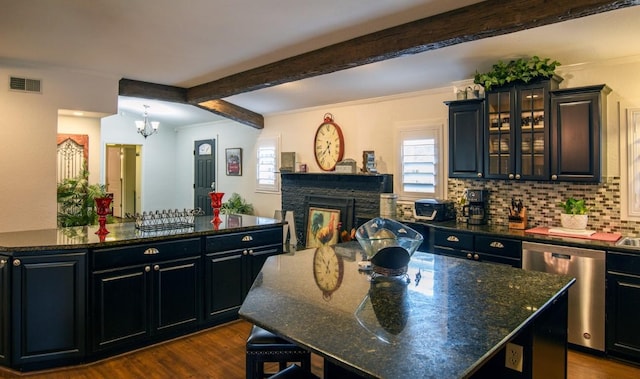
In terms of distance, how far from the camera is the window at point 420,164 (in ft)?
15.9

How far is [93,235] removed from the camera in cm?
326

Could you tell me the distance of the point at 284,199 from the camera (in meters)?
6.70

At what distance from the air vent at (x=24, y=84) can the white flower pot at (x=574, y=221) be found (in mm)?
5821

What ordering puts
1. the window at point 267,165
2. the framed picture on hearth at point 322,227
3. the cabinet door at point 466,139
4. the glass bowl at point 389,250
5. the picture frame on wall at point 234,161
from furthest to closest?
the picture frame on wall at point 234,161, the window at point 267,165, the framed picture on hearth at point 322,227, the cabinet door at point 466,139, the glass bowl at point 389,250

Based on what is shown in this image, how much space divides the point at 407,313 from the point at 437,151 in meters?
3.58

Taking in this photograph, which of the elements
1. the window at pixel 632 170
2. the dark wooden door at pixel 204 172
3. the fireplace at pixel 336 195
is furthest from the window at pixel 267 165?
the window at pixel 632 170

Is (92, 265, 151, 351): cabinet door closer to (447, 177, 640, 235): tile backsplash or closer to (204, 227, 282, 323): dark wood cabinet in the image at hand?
(204, 227, 282, 323): dark wood cabinet

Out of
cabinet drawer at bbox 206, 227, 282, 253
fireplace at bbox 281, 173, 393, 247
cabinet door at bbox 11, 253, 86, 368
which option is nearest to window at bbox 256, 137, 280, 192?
fireplace at bbox 281, 173, 393, 247

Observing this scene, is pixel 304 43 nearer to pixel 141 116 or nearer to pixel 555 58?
pixel 555 58

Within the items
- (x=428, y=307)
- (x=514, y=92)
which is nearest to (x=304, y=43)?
(x=514, y=92)

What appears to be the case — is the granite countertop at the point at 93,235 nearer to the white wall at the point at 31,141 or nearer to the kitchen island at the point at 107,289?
the kitchen island at the point at 107,289

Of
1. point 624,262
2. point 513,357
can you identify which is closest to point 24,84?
point 513,357

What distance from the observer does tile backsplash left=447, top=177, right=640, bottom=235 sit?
3639 millimetres

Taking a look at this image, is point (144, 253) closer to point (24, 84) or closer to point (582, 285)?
point (24, 84)
